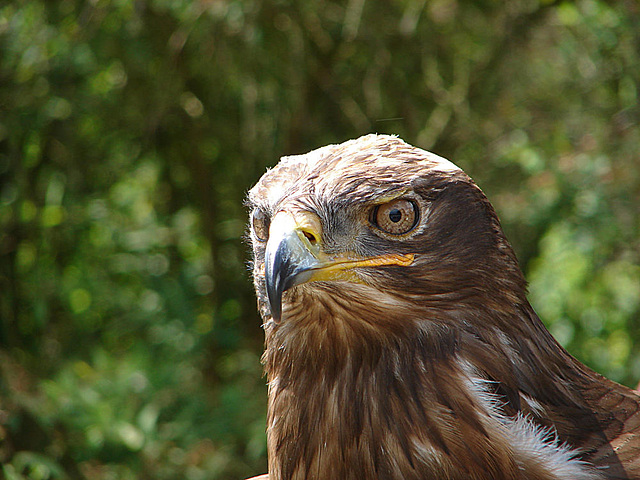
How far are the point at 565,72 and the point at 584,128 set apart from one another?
0.33 m

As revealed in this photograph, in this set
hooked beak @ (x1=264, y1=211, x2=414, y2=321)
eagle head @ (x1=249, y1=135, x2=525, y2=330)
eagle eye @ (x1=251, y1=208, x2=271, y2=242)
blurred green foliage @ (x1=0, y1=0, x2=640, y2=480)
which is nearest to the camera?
hooked beak @ (x1=264, y1=211, x2=414, y2=321)

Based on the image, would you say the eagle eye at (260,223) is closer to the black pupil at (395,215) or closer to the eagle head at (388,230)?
the eagle head at (388,230)

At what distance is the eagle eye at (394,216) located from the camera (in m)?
1.80

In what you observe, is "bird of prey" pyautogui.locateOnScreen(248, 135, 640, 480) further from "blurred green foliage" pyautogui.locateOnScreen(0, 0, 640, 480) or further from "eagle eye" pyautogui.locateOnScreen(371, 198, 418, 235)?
"blurred green foliage" pyautogui.locateOnScreen(0, 0, 640, 480)

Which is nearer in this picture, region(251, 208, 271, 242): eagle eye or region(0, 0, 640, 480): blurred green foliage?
region(251, 208, 271, 242): eagle eye

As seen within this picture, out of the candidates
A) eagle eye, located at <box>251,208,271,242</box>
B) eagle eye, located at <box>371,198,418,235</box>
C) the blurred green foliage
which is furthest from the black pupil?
the blurred green foliage

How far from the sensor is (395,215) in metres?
1.81

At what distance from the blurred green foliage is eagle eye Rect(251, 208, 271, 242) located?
212cm

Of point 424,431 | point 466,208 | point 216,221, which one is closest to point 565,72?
point 216,221

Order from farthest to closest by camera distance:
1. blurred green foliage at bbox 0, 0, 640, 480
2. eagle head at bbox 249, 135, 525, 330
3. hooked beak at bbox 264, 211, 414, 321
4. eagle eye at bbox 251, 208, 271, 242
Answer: blurred green foliage at bbox 0, 0, 640, 480
eagle eye at bbox 251, 208, 271, 242
eagle head at bbox 249, 135, 525, 330
hooked beak at bbox 264, 211, 414, 321

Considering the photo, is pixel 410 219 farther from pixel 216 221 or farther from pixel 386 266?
pixel 216 221

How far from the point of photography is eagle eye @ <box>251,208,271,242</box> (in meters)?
1.95

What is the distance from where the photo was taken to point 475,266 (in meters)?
1.86

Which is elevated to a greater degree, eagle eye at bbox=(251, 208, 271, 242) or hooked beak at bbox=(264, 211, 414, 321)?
eagle eye at bbox=(251, 208, 271, 242)
